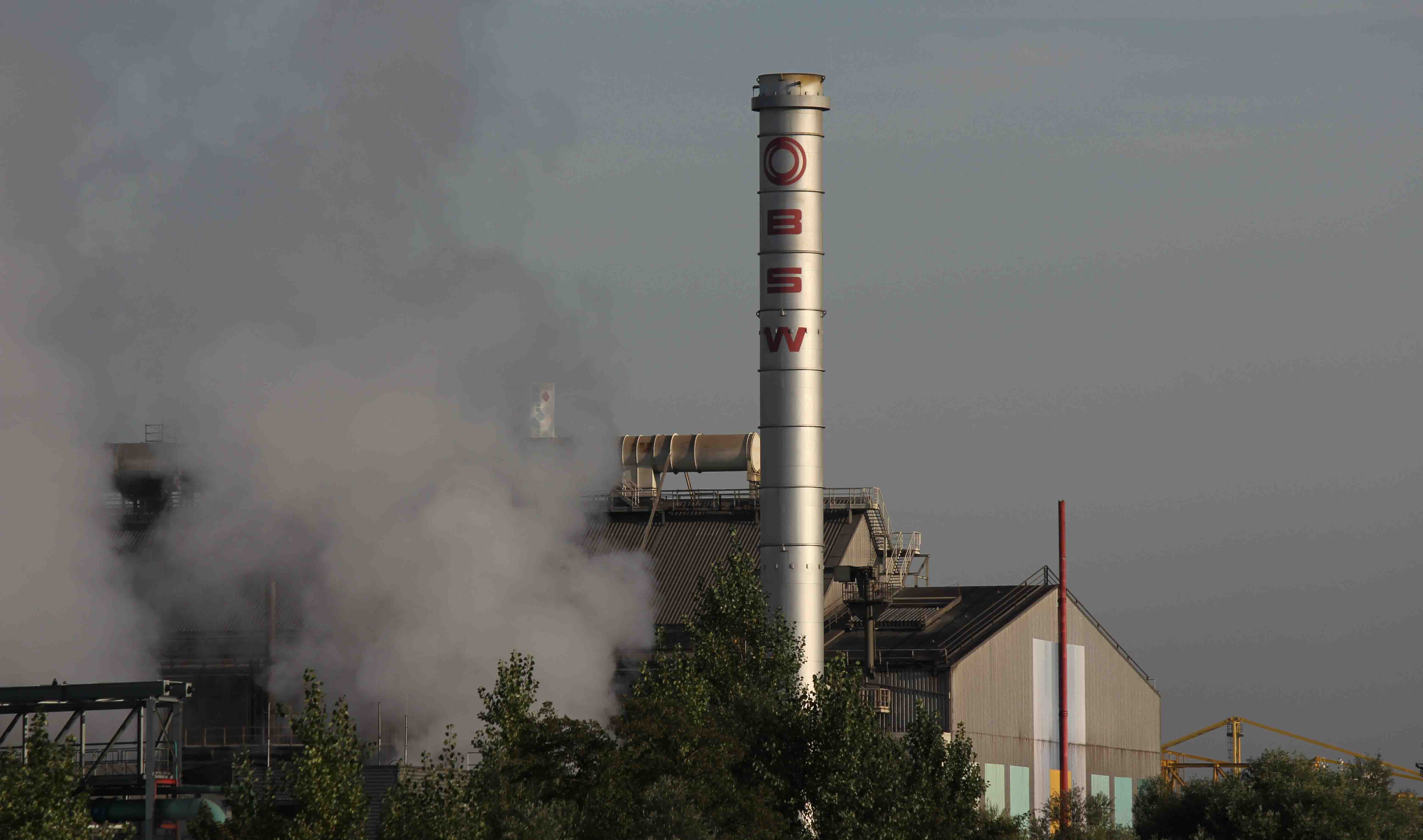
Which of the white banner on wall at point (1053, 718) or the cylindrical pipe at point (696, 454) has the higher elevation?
the cylindrical pipe at point (696, 454)

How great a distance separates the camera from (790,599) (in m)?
65.0

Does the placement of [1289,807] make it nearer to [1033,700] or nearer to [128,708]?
[1033,700]

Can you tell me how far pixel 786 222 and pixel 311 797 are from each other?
31.2 m

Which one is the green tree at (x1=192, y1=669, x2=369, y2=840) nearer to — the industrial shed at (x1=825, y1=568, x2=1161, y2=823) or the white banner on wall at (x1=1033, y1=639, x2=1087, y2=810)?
the industrial shed at (x1=825, y1=568, x2=1161, y2=823)

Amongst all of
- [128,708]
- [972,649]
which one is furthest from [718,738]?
[972,649]

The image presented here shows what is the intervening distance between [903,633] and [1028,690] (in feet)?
18.0

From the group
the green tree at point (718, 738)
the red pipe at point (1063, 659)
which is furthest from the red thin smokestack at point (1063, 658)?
the green tree at point (718, 738)

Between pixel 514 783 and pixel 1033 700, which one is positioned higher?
pixel 1033 700

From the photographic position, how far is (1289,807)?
69875 millimetres

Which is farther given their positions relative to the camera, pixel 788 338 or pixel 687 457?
pixel 687 457

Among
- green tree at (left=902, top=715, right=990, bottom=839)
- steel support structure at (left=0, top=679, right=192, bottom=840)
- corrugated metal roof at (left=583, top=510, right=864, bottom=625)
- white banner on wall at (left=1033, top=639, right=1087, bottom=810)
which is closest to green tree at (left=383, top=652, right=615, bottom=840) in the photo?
steel support structure at (left=0, top=679, right=192, bottom=840)

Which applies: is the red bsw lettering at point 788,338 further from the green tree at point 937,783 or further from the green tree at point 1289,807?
the green tree at point 1289,807

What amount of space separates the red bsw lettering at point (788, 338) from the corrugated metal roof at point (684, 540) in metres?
17.4

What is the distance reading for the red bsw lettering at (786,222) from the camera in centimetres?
6462
